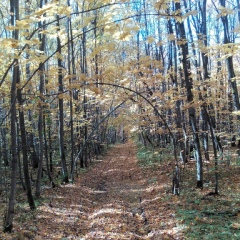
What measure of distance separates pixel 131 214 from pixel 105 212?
0.87 metres

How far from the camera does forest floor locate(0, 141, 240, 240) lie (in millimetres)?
6215

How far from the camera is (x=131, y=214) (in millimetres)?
7980

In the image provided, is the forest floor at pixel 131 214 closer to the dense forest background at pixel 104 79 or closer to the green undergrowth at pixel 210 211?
the green undergrowth at pixel 210 211

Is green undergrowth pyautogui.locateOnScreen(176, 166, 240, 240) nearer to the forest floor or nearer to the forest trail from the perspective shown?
the forest floor

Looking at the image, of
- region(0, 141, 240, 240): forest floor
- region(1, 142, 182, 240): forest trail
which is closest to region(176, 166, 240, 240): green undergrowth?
region(0, 141, 240, 240): forest floor

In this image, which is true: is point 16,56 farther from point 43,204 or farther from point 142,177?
point 142,177

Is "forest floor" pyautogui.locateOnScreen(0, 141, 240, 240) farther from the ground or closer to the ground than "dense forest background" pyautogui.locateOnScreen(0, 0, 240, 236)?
closer to the ground

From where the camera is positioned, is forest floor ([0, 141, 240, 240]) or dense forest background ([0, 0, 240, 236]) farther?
forest floor ([0, 141, 240, 240])

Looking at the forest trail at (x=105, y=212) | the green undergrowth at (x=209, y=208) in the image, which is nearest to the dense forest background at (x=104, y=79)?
the green undergrowth at (x=209, y=208)

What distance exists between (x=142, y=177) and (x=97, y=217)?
22.0 feet

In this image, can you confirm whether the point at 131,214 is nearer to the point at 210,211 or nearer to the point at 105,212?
the point at 105,212

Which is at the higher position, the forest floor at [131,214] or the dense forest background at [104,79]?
the dense forest background at [104,79]

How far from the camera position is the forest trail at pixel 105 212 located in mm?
6469

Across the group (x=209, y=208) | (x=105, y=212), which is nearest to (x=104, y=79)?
(x=105, y=212)
